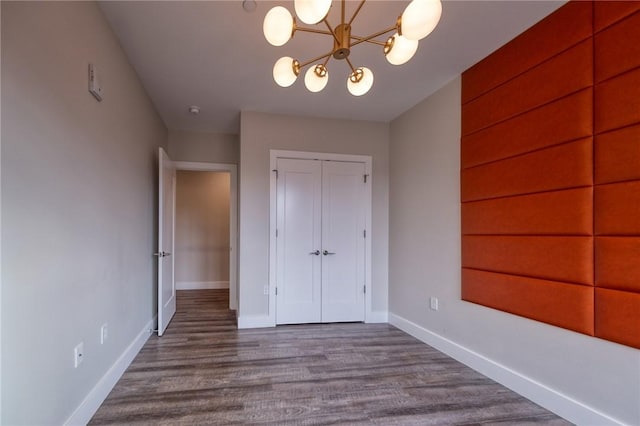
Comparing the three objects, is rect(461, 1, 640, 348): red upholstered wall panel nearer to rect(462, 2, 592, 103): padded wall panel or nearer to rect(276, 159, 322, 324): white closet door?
rect(462, 2, 592, 103): padded wall panel

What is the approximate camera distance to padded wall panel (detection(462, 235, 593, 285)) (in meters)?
1.99

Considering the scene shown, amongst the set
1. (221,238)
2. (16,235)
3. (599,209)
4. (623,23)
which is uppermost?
(623,23)

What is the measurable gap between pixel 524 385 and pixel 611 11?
7.79 ft

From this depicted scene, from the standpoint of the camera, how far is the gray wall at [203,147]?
4836mm

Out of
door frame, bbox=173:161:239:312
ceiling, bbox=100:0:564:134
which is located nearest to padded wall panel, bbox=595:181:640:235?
ceiling, bbox=100:0:564:134

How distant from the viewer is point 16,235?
1.34 m

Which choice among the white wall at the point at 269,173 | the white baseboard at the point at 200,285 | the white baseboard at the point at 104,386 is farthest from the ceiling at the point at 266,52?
the white baseboard at the point at 200,285

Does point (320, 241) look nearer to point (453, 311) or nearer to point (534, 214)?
point (453, 311)

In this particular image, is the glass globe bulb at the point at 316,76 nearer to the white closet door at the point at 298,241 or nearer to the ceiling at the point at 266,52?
the ceiling at the point at 266,52

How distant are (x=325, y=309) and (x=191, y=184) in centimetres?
409

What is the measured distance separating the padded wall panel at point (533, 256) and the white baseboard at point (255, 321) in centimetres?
231

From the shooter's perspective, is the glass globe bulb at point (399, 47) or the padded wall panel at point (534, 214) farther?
the padded wall panel at point (534, 214)

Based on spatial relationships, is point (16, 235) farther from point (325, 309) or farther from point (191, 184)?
point (191, 184)

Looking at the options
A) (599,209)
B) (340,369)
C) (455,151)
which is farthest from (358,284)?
(599,209)
